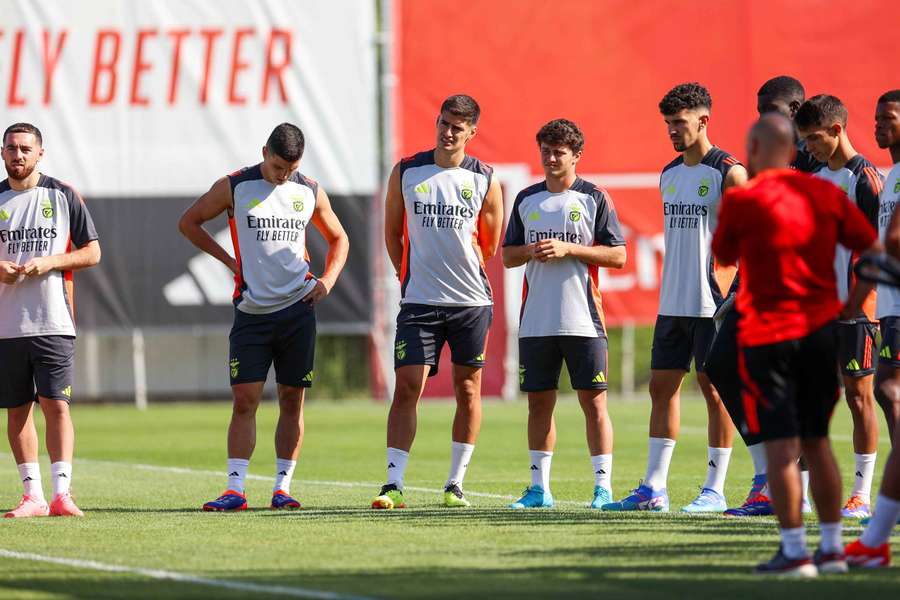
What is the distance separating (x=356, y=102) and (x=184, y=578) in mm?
17111

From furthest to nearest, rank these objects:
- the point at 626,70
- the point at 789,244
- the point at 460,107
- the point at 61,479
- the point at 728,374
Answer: the point at 626,70 < the point at 460,107 < the point at 61,479 < the point at 728,374 < the point at 789,244

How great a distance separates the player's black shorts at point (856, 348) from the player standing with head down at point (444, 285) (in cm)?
215

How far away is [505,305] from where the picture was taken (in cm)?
2294

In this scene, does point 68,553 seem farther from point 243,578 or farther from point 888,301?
point 888,301

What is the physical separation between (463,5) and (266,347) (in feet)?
47.6

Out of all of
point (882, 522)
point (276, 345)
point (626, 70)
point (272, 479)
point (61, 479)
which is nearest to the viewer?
point (882, 522)

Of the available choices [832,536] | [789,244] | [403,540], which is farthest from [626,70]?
[832,536]

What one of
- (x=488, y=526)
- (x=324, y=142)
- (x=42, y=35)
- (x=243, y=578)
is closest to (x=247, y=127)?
(x=324, y=142)

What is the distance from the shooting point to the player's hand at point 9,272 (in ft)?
29.8

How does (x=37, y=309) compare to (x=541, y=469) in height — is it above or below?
above

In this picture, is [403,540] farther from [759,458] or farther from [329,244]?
[329,244]

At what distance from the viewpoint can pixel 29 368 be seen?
929 cm

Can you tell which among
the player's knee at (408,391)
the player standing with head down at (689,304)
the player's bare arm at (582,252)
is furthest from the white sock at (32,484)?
the player standing with head down at (689,304)

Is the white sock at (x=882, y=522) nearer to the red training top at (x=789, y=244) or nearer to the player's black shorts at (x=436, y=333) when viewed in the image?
the red training top at (x=789, y=244)
